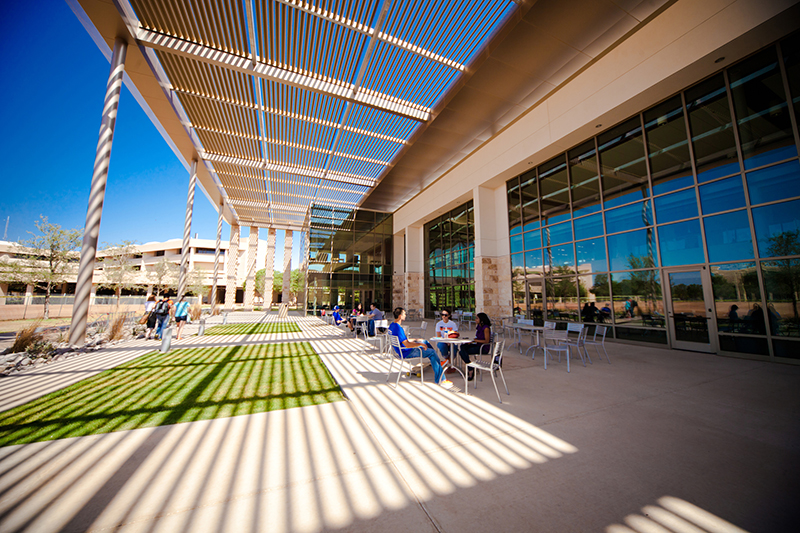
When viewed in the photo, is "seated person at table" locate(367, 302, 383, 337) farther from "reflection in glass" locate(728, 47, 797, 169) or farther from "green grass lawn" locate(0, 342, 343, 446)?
"reflection in glass" locate(728, 47, 797, 169)

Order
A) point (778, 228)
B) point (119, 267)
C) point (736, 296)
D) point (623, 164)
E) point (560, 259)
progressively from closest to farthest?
point (778, 228), point (736, 296), point (623, 164), point (560, 259), point (119, 267)

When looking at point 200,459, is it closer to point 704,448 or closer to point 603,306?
point 704,448

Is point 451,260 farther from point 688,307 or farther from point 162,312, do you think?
point 162,312

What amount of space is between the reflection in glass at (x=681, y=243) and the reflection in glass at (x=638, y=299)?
547 millimetres

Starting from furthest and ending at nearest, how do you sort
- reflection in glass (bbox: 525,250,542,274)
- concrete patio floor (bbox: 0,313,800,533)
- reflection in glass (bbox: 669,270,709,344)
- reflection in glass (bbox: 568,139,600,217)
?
reflection in glass (bbox: 525,250,542,274)
reflection in glass (bbox: 568,139,600,217)
reflection in glass (bbox: 669,270,709,344)
concrete patio floor (bbox: 0,313,800,533)

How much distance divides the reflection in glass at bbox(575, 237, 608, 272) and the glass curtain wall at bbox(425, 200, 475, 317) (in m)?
5.35

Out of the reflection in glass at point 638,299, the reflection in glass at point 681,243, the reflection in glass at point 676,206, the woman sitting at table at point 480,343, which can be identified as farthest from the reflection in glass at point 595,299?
the woman sitting at table at point 480,343

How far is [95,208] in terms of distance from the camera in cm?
741

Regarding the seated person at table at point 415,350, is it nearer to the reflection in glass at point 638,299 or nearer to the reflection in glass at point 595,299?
the reflection in glass at point 638,299

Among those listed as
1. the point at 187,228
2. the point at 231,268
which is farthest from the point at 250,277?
the point at 187,228

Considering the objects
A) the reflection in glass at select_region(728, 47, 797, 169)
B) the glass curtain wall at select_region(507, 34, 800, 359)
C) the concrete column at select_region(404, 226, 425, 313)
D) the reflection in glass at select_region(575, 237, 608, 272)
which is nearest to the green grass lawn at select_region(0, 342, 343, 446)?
the glass curtain wall at select_region(507, 34, 800, 359)

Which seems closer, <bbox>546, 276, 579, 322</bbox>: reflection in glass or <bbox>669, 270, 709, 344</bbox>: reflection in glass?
<bbox>669, 270, 709, 344</bbox>: reflection in glass

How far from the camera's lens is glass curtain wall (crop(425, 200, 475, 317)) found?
15.5 m

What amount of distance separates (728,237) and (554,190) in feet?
17.0
